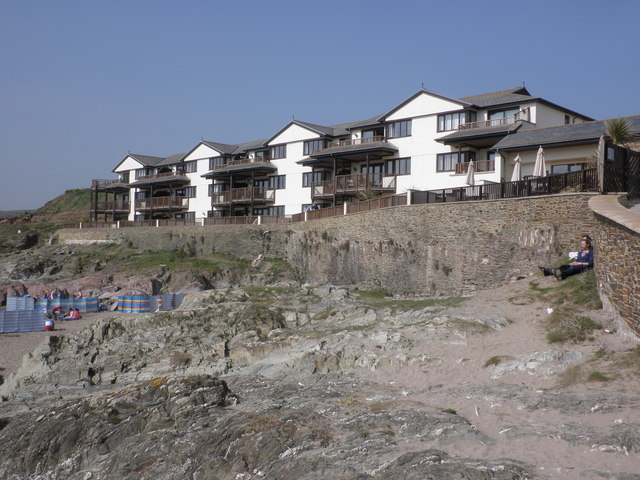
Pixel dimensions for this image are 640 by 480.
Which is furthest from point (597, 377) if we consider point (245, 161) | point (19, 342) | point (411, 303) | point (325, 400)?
point (245, 161)

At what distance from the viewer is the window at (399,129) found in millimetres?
42938

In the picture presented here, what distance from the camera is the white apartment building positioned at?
37781mm

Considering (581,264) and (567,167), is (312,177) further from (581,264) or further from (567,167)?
(581,264)

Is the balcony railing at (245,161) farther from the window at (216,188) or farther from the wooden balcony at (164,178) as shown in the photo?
the wooden balcony at (164,178)

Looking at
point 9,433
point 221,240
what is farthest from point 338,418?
point 221,240

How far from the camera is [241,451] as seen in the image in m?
12.1

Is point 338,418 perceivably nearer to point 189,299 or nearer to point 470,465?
point 470,465

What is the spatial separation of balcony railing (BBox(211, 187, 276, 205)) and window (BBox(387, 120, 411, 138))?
48.3 ft

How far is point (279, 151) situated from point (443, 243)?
1174 inches

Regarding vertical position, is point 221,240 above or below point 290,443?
above

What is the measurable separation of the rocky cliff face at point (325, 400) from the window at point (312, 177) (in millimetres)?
25225

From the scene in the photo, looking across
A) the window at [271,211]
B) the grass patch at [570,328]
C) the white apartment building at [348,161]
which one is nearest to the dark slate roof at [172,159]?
the white apartment building at [348,161]

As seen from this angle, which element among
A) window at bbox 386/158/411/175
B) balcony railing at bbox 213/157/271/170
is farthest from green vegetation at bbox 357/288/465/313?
balcony railing at bbox 213/157/271/170

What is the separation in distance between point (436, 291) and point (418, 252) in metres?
2.35
